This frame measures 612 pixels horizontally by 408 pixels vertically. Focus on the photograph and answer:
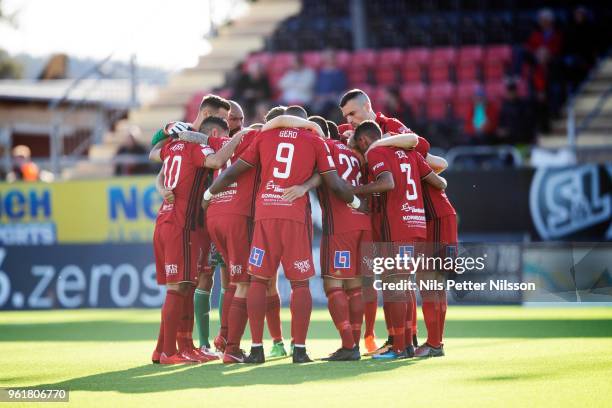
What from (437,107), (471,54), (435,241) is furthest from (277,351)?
(471,54)

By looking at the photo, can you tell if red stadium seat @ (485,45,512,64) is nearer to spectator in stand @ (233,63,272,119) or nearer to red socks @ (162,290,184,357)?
spectator in stand @ (233,63,272,119)

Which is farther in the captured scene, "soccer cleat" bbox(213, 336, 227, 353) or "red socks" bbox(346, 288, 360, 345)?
"soccer cleat" bbox(213, 336, 227, 353)

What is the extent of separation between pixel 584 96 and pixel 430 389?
17.3 meters

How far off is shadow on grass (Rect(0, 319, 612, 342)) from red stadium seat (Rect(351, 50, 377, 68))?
10534 millimetres

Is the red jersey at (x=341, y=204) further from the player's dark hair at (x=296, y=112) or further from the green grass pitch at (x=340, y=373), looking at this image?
the green grass pitch at (x=340, y=373)

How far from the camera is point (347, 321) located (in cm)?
1025

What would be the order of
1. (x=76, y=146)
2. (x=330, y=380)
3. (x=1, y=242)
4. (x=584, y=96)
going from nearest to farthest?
(x=330, y=380) < (x=1, y=242) < (x=584, y=96) < (x=76, y=146)

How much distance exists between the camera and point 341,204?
1048 centimetres

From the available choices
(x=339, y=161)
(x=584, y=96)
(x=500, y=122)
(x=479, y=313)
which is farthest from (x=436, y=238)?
(x=584, y=96)

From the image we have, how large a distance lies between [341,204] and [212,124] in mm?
1396

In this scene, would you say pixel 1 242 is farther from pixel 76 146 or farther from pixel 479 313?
pixel 479 313

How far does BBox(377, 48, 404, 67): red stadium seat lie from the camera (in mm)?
25328

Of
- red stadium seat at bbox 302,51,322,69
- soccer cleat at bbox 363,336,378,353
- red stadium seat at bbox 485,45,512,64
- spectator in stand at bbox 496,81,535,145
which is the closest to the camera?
soccer cleat at bbox 363,336,378,353

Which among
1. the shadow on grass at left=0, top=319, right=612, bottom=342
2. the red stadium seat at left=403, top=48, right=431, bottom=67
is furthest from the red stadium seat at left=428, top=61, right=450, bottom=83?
the shadow on grass at left=0, top=319, right=612, bottom=342
